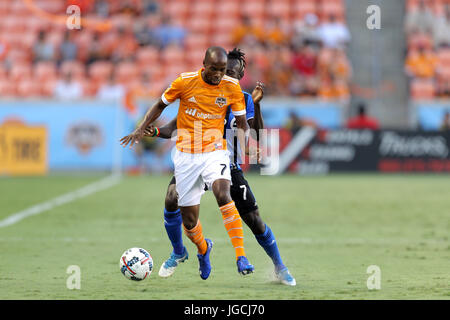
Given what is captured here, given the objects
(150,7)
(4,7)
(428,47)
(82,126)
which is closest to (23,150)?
(82,126)

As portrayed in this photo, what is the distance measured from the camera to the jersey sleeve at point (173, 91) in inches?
285

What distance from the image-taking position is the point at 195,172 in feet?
24.2

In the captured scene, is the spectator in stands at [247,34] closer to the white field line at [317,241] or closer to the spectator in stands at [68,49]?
the spectator in stands at [68,49]

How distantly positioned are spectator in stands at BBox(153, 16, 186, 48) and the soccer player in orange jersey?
706 inches

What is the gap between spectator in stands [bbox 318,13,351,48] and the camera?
79.7 feet

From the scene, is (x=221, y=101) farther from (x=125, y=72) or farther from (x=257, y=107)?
(x=125, y=72)

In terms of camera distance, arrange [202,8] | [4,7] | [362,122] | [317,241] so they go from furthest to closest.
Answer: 1. [4,7]
2. [202,8]
3. [362,122]
4. [317,241]

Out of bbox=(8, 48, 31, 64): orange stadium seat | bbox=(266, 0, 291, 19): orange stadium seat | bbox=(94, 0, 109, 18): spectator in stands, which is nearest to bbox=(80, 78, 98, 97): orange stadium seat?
bbox=(94, 0, 109, 18): spectator in stands

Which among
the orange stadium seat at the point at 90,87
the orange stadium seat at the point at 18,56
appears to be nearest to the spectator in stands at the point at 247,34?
the orange stadium seat at the point at 90,87

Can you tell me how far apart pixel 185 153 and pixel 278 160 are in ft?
45.2

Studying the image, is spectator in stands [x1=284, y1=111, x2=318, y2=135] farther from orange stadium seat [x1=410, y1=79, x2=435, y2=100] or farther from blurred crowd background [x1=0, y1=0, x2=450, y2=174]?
orange stadium seat [x1=410, y1=79, x2=435, y2=100]

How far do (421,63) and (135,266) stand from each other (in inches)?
719
